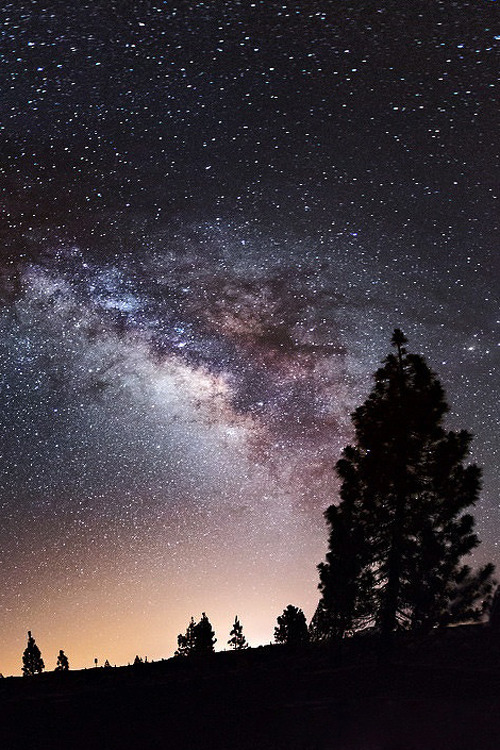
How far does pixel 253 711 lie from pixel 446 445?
33.1 ft

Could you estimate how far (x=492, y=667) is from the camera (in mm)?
15906

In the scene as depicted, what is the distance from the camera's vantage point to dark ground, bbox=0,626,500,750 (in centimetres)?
1036

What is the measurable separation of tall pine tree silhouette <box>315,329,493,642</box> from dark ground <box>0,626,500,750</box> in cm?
135

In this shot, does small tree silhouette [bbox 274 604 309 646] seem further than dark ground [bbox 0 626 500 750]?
Yes

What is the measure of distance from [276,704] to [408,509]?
27.4 feet

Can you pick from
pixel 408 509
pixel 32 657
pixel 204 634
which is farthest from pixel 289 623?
pixel 408 509

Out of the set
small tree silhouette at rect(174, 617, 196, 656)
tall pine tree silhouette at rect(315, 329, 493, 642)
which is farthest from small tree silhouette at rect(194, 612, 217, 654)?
tall pine tree silhouette at rect(315, 329, 493, 642)

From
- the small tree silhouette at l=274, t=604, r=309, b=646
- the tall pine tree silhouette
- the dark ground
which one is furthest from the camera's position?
the small tree silhouette at l=274, t=604, r=309, b=646

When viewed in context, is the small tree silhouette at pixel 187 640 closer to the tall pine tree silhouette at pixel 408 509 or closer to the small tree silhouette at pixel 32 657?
the small tree silhouette at pixel 32 657

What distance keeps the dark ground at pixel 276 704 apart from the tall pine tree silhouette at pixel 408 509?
1.35m

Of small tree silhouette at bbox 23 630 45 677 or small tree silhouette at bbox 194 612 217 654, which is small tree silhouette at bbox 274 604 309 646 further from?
small tree silhouette at bbox 23 630 45 677

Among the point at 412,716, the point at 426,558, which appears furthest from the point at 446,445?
the point at 412,716

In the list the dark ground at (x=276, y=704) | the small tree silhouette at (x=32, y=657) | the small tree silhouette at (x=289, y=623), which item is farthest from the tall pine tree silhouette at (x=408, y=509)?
the small tree silhouette at (x=32, y=657)

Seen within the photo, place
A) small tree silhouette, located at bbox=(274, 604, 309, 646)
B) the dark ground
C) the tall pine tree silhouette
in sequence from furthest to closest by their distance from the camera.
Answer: small tree silhouette, located at bbox=(274, 604, 309, 646)
the tall pine tree silhouette
the dark ground
